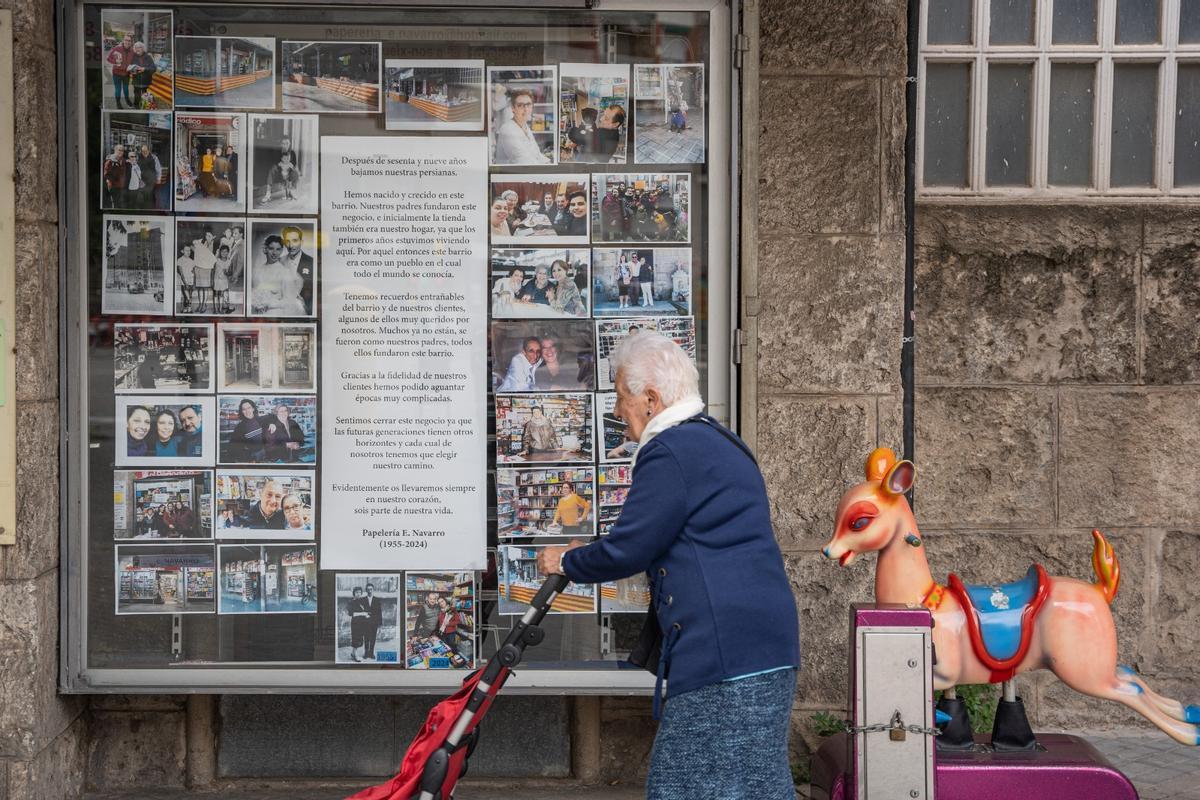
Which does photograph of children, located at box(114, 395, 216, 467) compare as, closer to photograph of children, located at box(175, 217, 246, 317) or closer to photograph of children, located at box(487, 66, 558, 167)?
photograph of children, located at box(175, 217, 246, 317)

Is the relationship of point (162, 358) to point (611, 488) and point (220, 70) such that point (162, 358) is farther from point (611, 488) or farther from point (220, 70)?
point (611, 488)

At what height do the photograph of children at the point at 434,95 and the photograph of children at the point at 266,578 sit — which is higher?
the photograph of children at the point at 434,95

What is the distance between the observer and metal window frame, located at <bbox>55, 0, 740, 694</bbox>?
5062 millimetres

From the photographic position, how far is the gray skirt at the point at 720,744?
3.50m

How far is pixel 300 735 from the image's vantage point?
5508 millimetres

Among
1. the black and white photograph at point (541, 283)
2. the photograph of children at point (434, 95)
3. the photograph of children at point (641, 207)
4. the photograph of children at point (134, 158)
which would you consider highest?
the photograph of children at point (434, 95)

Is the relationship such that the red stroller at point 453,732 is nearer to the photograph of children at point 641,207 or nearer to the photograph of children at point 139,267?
the photograph of children at point 641,207

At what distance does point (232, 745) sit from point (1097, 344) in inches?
169

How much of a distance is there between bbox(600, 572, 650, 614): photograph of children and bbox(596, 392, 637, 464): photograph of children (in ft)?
1.68

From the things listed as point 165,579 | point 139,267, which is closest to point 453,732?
point 165,579

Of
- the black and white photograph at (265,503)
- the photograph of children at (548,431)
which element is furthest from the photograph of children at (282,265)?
the photograph of children at (548,431)

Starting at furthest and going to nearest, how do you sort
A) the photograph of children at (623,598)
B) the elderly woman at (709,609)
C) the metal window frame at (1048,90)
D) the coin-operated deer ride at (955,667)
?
the metal window frame at (1048,90) → the photograph of children at (623,598) → the coin-operated deer ride at (955,667) → the elderly woman at (709,609)

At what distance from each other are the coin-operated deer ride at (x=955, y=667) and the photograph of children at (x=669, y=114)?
62.3 inches

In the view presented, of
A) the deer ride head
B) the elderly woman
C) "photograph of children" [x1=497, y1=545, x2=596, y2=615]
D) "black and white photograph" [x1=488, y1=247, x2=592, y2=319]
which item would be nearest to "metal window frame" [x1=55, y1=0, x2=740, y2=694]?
"photograph of children" [x1=497, y1=545, x2=596, y2=615]
